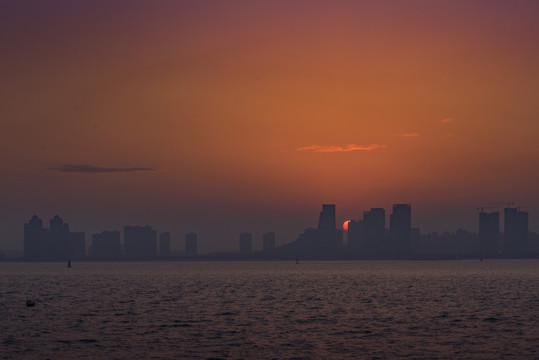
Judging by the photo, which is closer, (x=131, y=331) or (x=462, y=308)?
(x=131, y=331)

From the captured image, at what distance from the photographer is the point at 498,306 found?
359 feet

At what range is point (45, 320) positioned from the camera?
289ft

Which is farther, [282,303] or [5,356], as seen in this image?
[282,303]

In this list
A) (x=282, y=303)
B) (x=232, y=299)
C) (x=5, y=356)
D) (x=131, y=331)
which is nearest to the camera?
(x=5, y=356)

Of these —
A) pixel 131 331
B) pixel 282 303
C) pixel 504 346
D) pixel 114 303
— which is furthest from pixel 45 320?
pixel 504 346

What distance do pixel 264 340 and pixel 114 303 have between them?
56801 mm

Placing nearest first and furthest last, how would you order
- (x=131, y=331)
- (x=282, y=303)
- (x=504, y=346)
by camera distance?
1. (x=504, y=346)
2. (x=131, y=331)
3. (x=282, y=303)

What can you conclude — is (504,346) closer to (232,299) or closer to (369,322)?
(369,322)

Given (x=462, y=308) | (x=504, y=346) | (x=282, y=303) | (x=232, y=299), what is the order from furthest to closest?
(x=232, y=299), (x=282, y=303), (x=462, y=308), (x=504, y=346)

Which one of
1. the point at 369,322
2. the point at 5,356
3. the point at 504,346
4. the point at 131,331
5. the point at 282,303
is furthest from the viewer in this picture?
the point at 282,303

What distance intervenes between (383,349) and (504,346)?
459 inches

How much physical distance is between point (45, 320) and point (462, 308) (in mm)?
61024

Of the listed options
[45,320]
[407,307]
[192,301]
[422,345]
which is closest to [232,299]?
[192,301]

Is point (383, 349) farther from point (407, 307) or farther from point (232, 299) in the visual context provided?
point (232, 299)
